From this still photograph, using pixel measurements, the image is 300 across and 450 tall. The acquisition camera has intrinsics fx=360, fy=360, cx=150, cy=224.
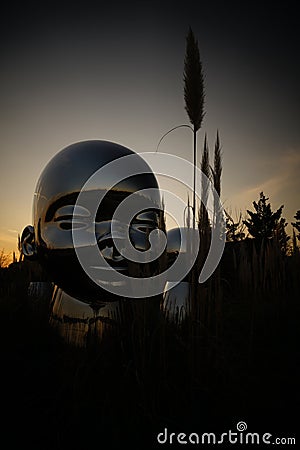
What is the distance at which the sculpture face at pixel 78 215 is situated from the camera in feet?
6.77

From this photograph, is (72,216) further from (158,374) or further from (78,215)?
(158,374)

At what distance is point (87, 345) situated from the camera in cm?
179

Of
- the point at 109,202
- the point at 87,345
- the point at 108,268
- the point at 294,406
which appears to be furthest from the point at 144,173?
the point at 294,406

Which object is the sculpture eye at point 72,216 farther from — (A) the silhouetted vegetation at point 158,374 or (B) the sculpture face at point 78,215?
(A) the silhouetted vegetation at point 158,374

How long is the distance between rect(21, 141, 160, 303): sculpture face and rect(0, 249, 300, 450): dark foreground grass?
1.19 ft

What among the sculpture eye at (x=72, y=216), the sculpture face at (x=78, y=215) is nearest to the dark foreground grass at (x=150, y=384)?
the sculpture face at (x=78, y=215)

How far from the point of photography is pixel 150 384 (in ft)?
4.74

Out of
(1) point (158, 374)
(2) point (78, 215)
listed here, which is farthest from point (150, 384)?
(2) point (78, 215)

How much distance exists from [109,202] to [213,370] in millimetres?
1065

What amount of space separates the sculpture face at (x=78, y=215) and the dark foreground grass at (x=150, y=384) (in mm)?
363

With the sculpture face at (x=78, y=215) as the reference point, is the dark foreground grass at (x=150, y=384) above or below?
below

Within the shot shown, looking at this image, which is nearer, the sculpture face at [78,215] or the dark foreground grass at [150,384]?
the dark foreground grass at [150,384]

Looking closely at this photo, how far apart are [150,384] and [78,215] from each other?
1.04 meters

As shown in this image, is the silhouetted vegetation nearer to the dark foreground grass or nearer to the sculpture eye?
the dark foreground grass
